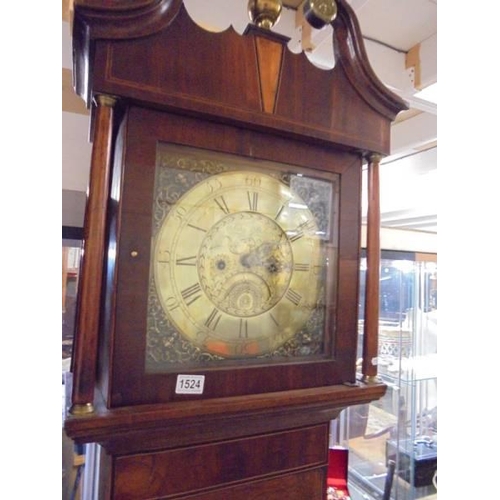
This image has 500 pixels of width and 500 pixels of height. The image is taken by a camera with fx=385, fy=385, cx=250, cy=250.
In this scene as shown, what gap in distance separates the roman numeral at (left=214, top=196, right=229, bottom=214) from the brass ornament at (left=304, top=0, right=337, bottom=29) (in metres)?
0.35

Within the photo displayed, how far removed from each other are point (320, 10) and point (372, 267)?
452 millimetres

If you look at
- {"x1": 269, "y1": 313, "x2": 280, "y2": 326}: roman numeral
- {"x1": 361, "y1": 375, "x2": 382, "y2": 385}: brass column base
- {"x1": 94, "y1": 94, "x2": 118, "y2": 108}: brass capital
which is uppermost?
{"x1": 94, "y1": 94, "x2": 118, "y2": 108}: brass capital

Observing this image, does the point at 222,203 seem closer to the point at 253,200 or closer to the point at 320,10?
the point at 253,200

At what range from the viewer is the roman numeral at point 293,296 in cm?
65

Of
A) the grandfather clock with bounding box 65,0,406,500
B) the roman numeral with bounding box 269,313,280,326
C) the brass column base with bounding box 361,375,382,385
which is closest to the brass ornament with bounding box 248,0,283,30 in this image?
the grandfather clock with bounding box 65,0,406,500

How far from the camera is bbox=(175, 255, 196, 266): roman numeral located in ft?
1.86

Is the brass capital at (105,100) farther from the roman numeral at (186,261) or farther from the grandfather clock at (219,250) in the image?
the roman numeral at (186,261)

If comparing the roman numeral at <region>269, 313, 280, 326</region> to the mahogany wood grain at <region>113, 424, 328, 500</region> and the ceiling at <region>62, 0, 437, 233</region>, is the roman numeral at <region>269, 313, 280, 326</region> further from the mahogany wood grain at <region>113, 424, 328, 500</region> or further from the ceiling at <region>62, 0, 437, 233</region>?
Result: the ceiling at <region>62, 0, 437, 233</region>

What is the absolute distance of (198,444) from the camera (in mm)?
580

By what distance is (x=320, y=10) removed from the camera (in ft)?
2.12

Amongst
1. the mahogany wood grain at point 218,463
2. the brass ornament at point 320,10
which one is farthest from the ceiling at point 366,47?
the mahogany wood grain at point 218,463

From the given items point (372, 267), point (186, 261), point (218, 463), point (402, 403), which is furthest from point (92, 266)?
point (402, 403)
